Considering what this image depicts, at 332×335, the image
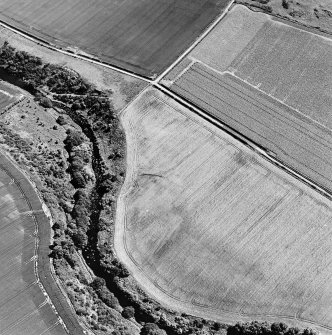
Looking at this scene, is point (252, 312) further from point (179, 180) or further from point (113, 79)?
point (113, 79)

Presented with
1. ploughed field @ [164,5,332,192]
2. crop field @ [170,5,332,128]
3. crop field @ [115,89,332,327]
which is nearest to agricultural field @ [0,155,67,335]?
crop field @ [115,89,332,327]

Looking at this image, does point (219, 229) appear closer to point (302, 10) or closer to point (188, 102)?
point (188, 102)

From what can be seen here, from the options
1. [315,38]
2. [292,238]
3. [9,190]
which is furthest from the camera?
[315,38]

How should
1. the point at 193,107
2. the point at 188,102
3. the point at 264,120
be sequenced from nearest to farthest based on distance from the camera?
the point at 264,120
the point at 193,107
the point at 188,102

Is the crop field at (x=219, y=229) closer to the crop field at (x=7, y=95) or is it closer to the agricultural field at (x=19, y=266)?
the agricultural field at (x=19, y=266)

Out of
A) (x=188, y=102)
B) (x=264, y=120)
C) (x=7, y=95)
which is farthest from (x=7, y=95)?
(x=264, y=120)

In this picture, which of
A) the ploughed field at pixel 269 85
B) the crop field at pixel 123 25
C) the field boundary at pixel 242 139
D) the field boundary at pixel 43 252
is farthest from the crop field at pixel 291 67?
the field boundary at pixel 43 252

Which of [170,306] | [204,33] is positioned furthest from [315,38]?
[170,306]
